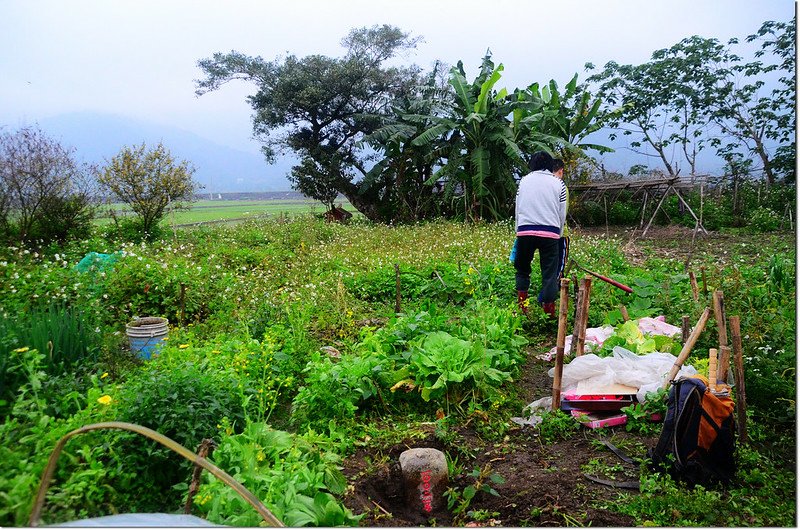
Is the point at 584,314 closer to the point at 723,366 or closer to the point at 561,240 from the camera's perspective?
the point at 723,366

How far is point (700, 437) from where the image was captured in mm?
2531

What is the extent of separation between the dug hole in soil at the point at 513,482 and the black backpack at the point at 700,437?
0.82 feet

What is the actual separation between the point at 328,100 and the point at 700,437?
12742mm

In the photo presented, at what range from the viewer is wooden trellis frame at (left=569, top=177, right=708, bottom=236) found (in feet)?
36.8

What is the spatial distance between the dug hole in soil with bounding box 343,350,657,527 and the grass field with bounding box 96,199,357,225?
349 inches

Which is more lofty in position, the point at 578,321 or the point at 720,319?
the point at 720,319

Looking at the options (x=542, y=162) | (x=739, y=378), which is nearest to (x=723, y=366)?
(x=739, y=378)

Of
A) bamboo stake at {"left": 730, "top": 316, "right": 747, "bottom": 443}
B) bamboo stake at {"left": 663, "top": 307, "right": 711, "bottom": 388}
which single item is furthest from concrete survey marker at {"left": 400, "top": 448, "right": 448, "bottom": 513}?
bamboo stake at {"left": 730, "top": 316, "right": 747, "bottom": 443}

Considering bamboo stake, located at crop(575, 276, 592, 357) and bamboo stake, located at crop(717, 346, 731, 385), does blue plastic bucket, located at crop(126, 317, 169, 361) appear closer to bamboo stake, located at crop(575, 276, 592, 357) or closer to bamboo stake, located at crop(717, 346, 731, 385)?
bamboo stake, located at crop(575, 276, 592, 357)

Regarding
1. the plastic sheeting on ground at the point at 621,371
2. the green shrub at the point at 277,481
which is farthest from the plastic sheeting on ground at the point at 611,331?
the green shrub at the point at 277,481

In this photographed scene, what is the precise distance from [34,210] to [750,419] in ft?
29.7

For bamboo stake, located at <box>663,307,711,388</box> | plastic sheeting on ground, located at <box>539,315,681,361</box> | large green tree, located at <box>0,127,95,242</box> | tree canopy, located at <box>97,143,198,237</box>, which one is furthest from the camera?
tree canopy, located at <box>97,143,198,237</box>

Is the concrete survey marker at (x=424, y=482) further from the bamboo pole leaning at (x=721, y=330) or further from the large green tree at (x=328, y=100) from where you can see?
the large green tree at (x=328, y=100)

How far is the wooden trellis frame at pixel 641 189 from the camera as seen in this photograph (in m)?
11.2
